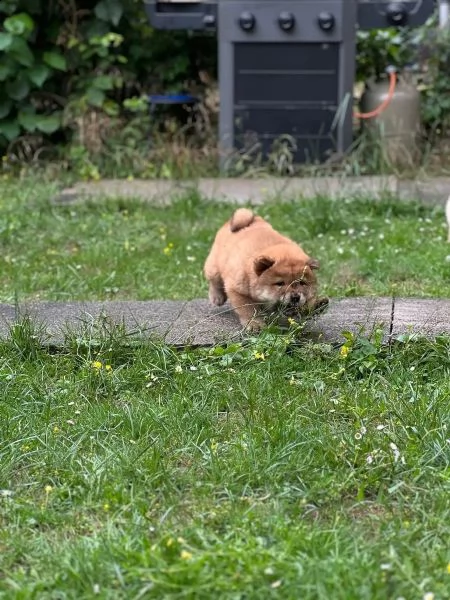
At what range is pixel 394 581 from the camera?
239 cm

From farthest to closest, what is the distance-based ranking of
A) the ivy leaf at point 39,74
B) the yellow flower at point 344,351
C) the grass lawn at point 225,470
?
1. the ivy leaf at point 39,74
2. the yellow flower at point 344,351
3. the grass lawn at point 225,470

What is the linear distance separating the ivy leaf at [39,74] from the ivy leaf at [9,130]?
19.0 inches

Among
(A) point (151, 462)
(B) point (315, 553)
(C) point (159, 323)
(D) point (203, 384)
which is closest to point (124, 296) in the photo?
(C) point (159, 323)

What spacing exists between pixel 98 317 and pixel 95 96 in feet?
17.1

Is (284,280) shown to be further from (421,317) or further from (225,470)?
(225,470)

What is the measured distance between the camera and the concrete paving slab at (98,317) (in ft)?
13.8

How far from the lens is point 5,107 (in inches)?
363

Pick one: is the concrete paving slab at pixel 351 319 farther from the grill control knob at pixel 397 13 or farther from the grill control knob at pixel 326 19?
the grill control knob at pixel 397 13

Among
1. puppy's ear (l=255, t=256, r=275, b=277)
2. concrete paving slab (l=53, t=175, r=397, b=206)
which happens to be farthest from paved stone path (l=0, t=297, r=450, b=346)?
concrete paving slab (l=53, t=175, r=397, b=206)

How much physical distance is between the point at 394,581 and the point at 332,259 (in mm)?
3663

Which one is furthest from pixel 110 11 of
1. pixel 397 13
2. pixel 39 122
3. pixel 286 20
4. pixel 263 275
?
pixel 263 275

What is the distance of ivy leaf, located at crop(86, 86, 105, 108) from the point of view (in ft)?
30.0

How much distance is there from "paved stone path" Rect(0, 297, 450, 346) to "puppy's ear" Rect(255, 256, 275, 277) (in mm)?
305

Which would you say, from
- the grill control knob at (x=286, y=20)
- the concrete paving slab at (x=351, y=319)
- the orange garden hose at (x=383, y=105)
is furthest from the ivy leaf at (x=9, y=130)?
the concrete paving slab at (x=351, y=319)
